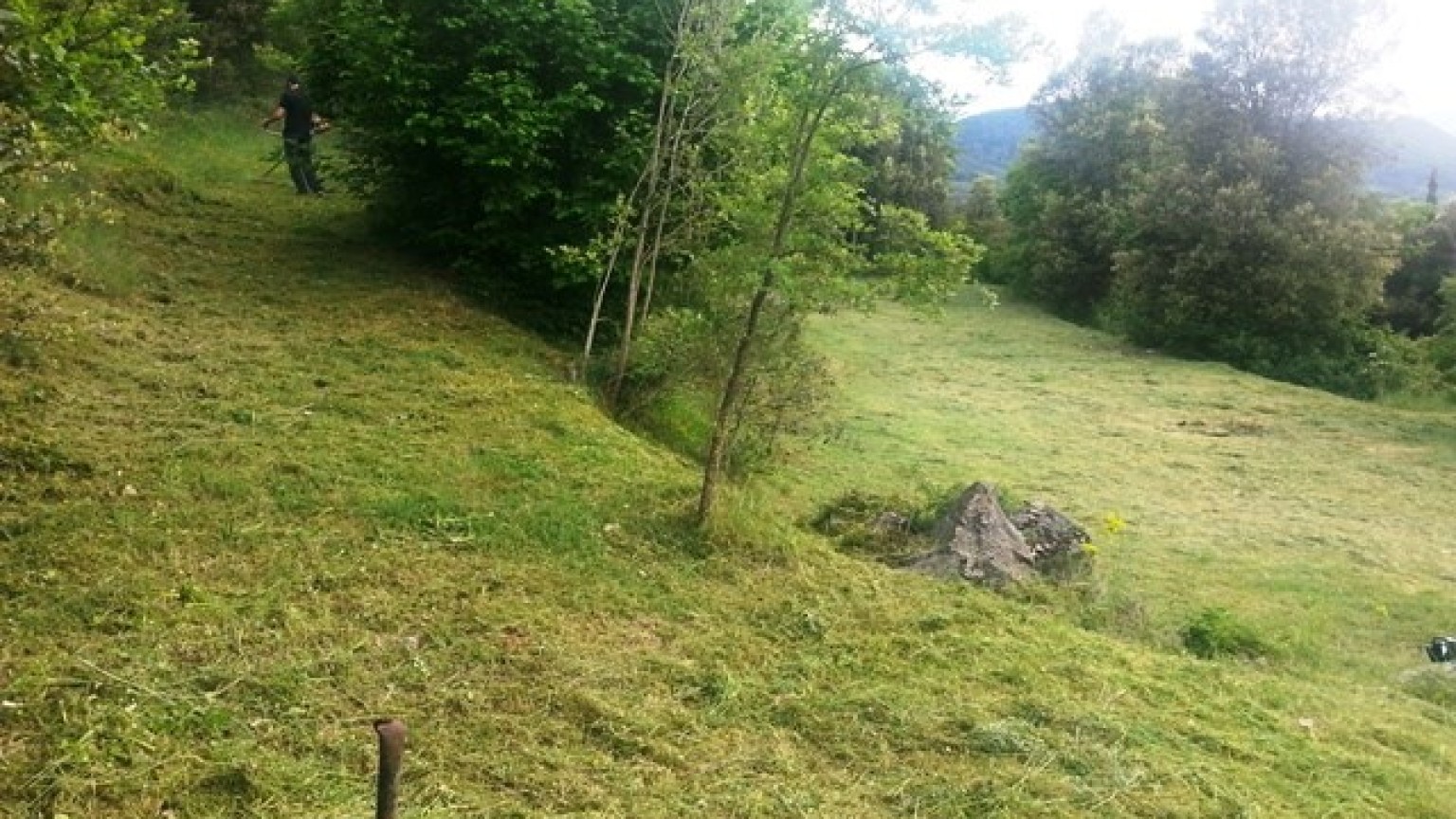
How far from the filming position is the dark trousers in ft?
36.4

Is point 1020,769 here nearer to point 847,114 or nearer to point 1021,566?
point 1021,566

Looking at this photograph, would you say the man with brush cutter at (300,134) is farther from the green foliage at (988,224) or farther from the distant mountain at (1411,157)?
the green foliage at (988,224)

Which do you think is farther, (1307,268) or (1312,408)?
(1307,268)

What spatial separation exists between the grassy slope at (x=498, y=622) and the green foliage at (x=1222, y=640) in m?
0.14

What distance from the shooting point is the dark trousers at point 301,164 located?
1110cm

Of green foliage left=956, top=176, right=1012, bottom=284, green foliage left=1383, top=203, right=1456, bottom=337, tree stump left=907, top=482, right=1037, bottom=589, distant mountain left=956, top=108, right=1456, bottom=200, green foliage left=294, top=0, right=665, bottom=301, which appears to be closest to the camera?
tree stump left=907, top=482, right=1037, bottom=589

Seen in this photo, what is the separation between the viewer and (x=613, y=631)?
14.6ft

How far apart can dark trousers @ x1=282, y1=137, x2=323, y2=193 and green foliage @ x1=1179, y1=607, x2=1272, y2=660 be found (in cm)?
887

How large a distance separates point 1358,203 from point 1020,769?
64.1 feet

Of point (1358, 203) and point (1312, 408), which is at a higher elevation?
point (1358, 203)

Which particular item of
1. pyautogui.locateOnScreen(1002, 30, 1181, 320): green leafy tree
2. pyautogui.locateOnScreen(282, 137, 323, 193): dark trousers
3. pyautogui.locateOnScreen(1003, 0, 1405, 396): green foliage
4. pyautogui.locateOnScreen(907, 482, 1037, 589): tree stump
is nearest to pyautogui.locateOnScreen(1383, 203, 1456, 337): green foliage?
pyautogui.locateOnScreen(1003, 0, 1405, 396): green foliage

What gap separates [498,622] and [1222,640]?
3837mm

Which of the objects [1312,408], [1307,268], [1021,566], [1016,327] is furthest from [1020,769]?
[1016,327]

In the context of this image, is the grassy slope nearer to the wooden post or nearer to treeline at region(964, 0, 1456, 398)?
the wooden post
